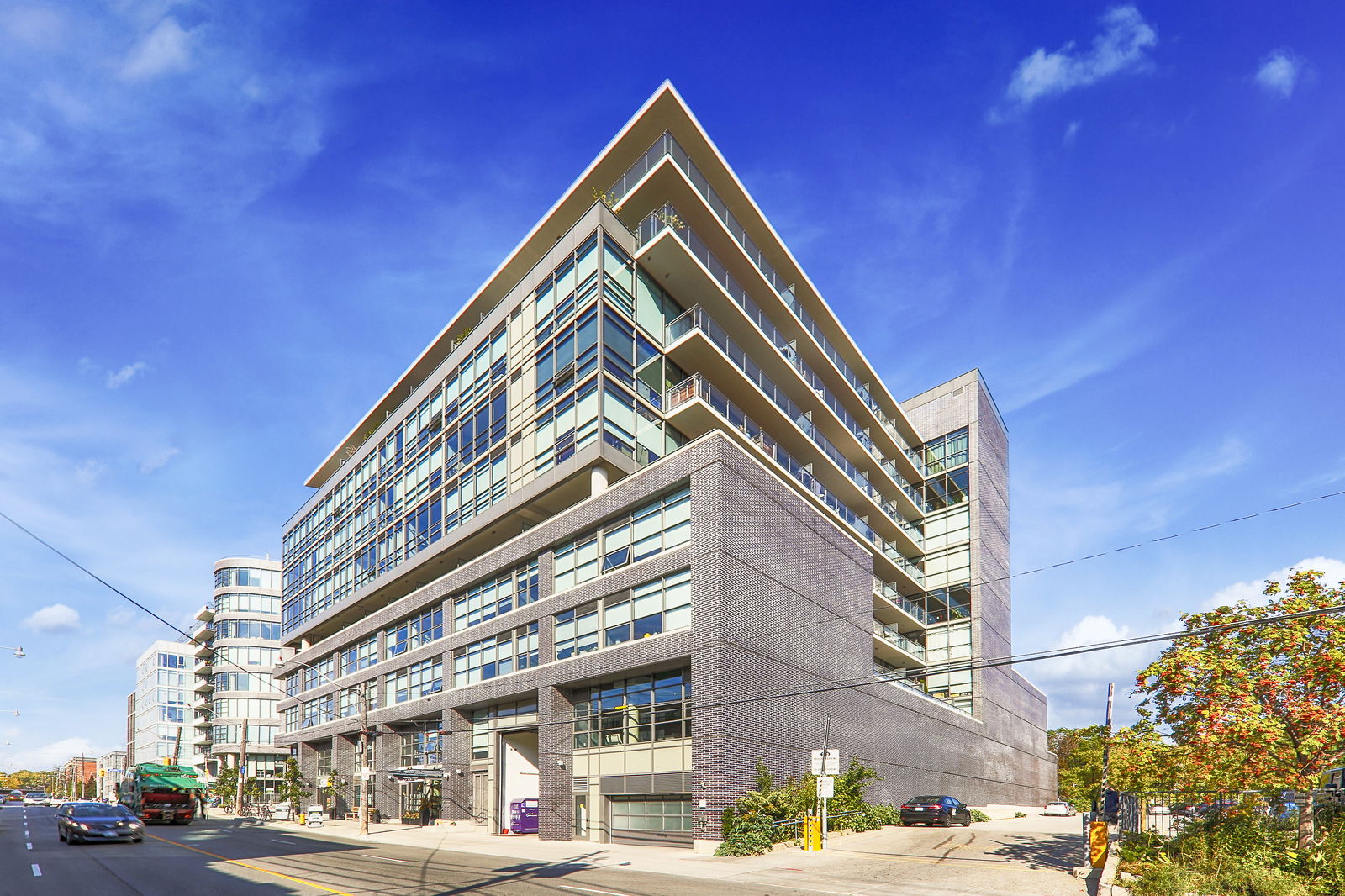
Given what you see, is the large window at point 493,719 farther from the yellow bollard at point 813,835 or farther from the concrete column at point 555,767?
the yellow bollard at point 813,835

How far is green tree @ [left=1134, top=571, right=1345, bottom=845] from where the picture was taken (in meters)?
16.8

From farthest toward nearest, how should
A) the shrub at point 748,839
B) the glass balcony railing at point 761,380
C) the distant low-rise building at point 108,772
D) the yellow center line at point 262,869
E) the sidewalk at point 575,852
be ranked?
the distant low-rise building at point 108,772, the glass balcony railing at point 761,380, the shrub at point 748,839, the sidewalk at point 575,852, the yellow center line at point 262,869

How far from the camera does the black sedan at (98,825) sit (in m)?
28.9

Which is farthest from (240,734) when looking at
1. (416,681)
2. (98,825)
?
(98,825)

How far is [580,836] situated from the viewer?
1318 inches

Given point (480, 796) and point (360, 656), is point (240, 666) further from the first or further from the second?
point (480, 796)

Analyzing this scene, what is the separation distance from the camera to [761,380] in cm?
4066

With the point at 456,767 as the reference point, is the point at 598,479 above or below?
above

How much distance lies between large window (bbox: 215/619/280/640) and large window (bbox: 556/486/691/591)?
79.4m

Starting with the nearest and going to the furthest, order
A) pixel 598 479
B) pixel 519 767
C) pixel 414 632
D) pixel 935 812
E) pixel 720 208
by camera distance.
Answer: pixel 598 479 → pixel 935 812 → pixel 720 208 → pixel 519 767 → pixel 414 632

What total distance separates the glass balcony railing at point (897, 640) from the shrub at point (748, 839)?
17636 millimetres

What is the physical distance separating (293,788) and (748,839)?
4095 centimetres

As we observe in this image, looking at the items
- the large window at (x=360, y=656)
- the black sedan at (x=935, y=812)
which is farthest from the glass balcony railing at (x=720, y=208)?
the large window at (x=360, y=656)

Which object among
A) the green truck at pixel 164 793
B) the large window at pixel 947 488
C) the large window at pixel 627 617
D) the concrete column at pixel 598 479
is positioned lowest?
the green truck at pixel 164 793
